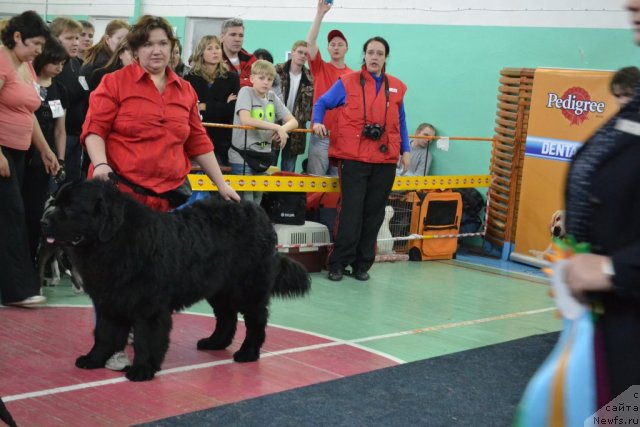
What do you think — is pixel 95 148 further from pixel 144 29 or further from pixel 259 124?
pixel 259 124

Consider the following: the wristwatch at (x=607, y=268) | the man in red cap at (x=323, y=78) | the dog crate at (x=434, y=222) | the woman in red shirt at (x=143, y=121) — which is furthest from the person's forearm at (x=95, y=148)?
the dog crate at (x=434, y=222)

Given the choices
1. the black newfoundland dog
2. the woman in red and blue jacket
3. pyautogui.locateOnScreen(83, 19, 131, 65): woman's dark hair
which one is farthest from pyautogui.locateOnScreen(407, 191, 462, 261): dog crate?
the black newfoundland dog

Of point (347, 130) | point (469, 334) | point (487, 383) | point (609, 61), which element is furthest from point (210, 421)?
point (609, 61)

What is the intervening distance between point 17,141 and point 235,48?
3.34 metres

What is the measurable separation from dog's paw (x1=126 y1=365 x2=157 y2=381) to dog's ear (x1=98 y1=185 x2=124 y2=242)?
72 cm

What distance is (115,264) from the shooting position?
403 cm

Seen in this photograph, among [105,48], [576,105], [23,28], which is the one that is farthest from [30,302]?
[576,105]

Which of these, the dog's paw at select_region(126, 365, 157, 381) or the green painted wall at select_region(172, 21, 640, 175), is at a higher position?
the green painted wall at select_region(172, 21, 640, 175)

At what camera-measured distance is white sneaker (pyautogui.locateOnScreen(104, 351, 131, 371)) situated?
438cm

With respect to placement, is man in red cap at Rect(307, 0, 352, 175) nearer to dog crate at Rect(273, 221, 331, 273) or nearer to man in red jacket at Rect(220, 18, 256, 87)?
man in red jacket at Rect(220, 18, 256, 87)

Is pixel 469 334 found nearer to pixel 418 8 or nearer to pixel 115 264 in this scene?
Result: pixel 115 264

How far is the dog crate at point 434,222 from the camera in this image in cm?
864

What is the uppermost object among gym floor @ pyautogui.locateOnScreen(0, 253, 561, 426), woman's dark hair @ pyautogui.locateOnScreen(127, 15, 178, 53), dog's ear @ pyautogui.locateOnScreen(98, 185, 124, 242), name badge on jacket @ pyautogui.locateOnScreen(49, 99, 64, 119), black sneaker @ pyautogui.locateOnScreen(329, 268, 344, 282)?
woman's dark hair @ pyautogui.locateOnScreen(127, 15, 178, 53)

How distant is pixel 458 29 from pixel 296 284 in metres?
6.55
